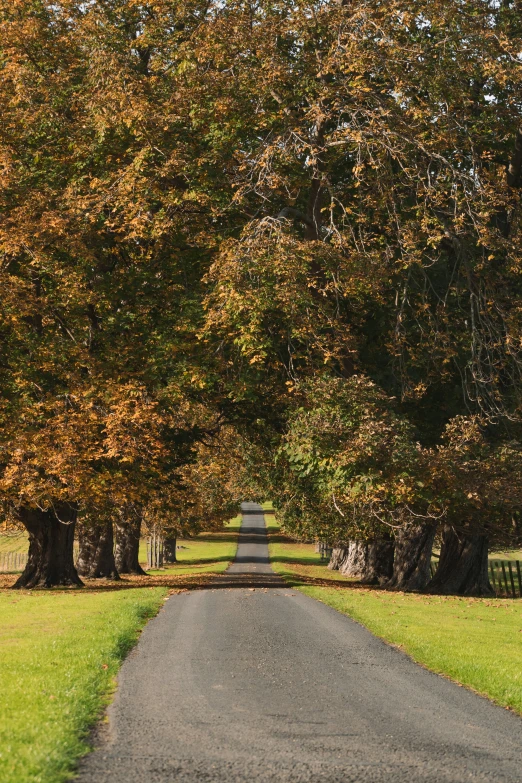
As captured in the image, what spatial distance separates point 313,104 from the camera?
64.0 ft

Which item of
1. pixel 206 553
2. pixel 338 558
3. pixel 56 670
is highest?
pixel 56 670

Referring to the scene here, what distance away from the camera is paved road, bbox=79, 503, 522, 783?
664 centimetres

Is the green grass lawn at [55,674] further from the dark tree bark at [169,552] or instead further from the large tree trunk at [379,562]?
the dark tree bark at [169,552]

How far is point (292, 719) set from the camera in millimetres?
8266

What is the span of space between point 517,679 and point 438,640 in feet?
12.4

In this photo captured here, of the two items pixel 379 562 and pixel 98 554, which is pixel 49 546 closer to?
pixel 98 554

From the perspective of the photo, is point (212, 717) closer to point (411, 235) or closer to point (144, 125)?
point (411, 235)

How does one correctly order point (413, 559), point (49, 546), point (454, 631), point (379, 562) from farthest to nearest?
point (379, 562) < point (413, 559) < point (49, 546) < point (454, 631)

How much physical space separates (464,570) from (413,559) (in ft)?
7.64

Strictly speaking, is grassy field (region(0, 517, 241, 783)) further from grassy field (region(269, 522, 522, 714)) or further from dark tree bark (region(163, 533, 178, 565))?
dark tree bark (region(163, 533, 178, 565))

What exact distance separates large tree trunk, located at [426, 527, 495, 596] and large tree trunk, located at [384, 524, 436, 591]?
40.6 inches

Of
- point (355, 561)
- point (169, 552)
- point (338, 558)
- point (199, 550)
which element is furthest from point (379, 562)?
point (199, 550)

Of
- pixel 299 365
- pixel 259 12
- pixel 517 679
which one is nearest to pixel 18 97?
pixel 259 12

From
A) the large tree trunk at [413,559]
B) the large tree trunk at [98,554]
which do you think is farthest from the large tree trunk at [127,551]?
the large tree trunk at [413,559]
